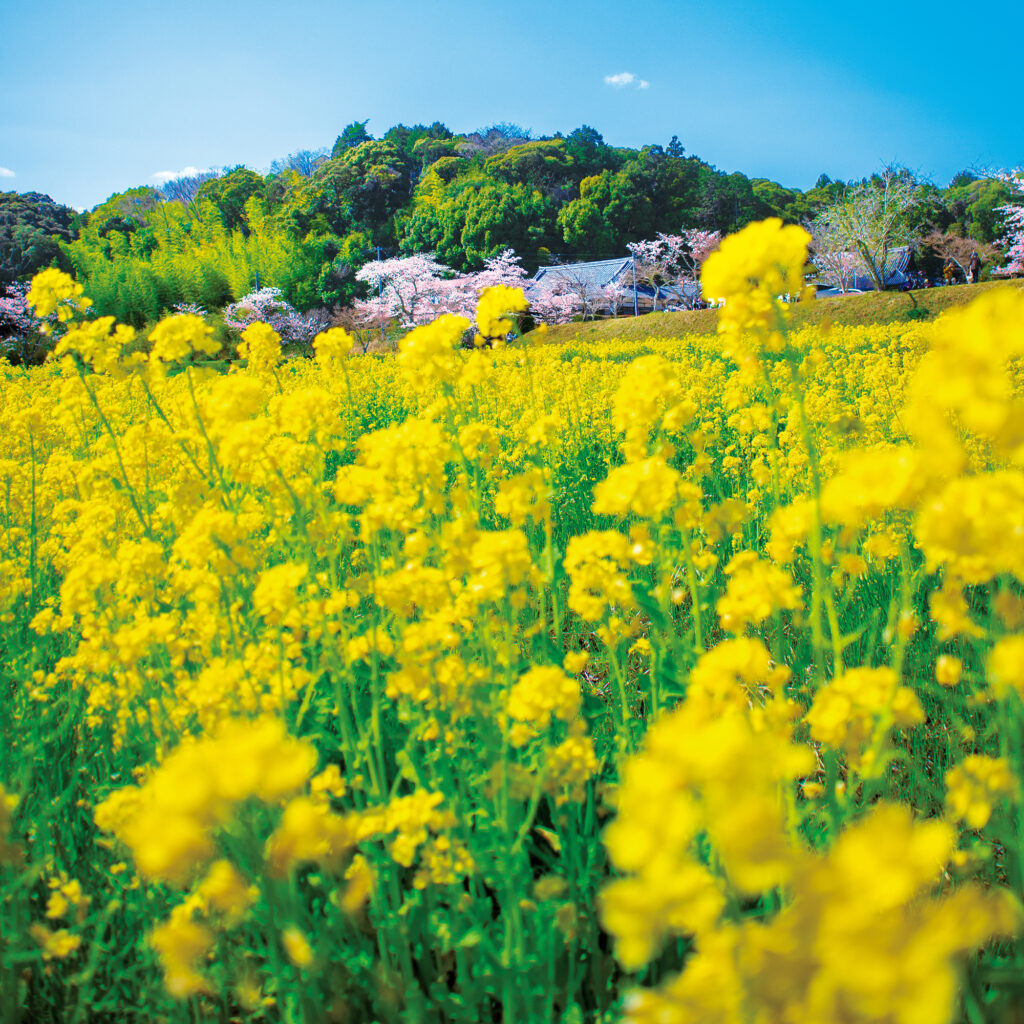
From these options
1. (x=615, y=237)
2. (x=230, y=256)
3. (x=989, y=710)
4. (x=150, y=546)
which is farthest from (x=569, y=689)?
(x=615, y=237)

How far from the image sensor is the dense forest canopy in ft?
124

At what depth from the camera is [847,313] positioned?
19.6m

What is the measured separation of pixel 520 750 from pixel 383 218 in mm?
57854

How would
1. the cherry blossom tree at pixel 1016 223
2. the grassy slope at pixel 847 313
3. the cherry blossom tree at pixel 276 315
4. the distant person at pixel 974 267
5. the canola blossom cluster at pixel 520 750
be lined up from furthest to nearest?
1. the distant person at pixel 974 267
2. the cherry blossom tree at pixel 276 315
3. the cherry blossom tree at pixel 1016 223
4. the grassy slope at pixel 847 313
5. the canola blossom cluster at pixel 520 750

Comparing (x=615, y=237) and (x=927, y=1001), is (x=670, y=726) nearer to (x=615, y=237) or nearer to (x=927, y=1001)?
(x=927, y=1001)

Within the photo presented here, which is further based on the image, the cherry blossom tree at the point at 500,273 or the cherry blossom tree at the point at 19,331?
the cherry blossom tree at the point at 500,273

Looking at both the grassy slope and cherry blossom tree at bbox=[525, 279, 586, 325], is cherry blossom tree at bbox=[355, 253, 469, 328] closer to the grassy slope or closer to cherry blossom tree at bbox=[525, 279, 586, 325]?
cherry blossom tree at bbox=[525, 279, 586, 325]

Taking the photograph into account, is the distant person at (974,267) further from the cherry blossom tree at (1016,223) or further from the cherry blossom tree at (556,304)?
the cherry blossom tree at (556,304)

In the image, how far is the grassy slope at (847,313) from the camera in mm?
18188

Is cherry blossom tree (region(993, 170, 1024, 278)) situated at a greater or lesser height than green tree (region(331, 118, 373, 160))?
lesser

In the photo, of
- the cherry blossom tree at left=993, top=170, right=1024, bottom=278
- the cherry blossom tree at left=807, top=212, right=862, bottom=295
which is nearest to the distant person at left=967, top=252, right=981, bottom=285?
the cherry blossom tree at left=993, top=170, right=1024, bottom=278

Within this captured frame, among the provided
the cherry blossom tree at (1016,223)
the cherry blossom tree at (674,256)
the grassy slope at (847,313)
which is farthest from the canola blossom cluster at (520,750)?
the cherry blossom tree at (674,256)

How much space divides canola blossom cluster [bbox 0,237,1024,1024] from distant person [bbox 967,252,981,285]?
50.7 metres

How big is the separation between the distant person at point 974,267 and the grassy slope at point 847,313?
28823 millimetres
